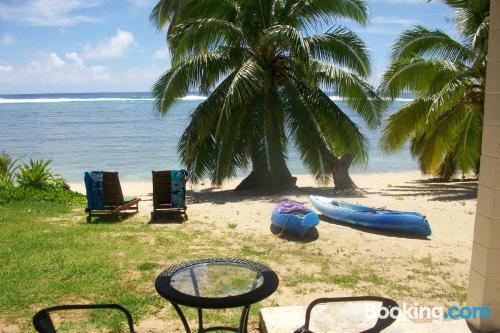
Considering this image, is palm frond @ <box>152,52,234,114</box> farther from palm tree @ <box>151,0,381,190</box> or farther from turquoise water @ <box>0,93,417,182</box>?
turquoise water @ <box>0,93,417,182</box>

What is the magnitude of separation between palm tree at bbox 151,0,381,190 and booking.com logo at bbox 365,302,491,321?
28.0 ft

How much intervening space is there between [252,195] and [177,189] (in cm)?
439

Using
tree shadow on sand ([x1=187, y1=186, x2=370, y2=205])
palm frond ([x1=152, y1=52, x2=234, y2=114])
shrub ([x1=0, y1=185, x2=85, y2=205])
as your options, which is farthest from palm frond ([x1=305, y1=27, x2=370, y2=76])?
shrub ([x1=0, y1=185, x2=85, y2=205])

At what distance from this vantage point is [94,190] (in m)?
8.95

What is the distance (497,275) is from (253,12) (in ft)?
37.0

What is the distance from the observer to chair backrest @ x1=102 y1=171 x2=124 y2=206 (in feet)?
29.7

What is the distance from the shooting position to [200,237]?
25.2 ft

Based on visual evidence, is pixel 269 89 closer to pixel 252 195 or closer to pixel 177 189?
pixel 252 195

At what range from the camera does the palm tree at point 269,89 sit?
1278 centimetres

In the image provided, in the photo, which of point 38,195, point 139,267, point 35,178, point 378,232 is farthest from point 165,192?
point 35,178

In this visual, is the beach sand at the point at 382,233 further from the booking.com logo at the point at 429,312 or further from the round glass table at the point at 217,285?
the round glass table at the point at 217,285

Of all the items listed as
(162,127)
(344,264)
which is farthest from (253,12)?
(162,127)

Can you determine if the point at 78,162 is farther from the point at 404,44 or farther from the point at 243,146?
the point at 404,44

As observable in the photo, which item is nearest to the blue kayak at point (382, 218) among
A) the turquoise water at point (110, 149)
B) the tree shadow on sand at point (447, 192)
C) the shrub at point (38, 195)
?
the tree shadow on sand at point (447, 192)
